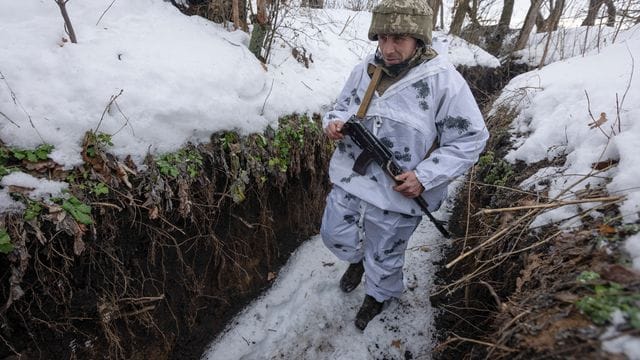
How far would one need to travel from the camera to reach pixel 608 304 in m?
1.05

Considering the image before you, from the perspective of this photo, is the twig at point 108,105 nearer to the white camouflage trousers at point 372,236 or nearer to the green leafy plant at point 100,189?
the green leafy plant at point 100,189

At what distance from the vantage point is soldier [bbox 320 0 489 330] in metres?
1.95

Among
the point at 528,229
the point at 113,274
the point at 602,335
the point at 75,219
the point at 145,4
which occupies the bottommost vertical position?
the point at 113,274

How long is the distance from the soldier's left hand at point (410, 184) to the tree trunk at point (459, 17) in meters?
9.92

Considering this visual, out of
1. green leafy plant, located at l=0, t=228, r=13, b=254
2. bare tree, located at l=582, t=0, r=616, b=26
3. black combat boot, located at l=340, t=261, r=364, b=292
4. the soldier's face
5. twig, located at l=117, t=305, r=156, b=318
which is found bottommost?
black combat boot, located at l=340, t=261, r=364, b=292

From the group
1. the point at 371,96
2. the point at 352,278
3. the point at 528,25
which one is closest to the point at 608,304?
the point at 371,96

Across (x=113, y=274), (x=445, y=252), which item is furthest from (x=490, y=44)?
(x=113, y=274)

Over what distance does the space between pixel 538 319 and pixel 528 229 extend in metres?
0.73

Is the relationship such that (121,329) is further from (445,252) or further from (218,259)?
(445,252)

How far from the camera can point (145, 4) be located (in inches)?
116

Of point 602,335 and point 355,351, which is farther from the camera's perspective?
point 355,351

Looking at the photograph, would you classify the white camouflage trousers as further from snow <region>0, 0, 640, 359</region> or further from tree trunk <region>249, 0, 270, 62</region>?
tree trunk <region>249, 0, 270, 62</region>

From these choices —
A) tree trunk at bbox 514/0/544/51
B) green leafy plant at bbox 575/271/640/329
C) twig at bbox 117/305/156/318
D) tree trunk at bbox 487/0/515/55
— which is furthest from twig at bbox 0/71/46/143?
tree trunk at bbox 487/0/515/55

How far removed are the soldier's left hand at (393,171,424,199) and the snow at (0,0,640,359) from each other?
0.68 meters
